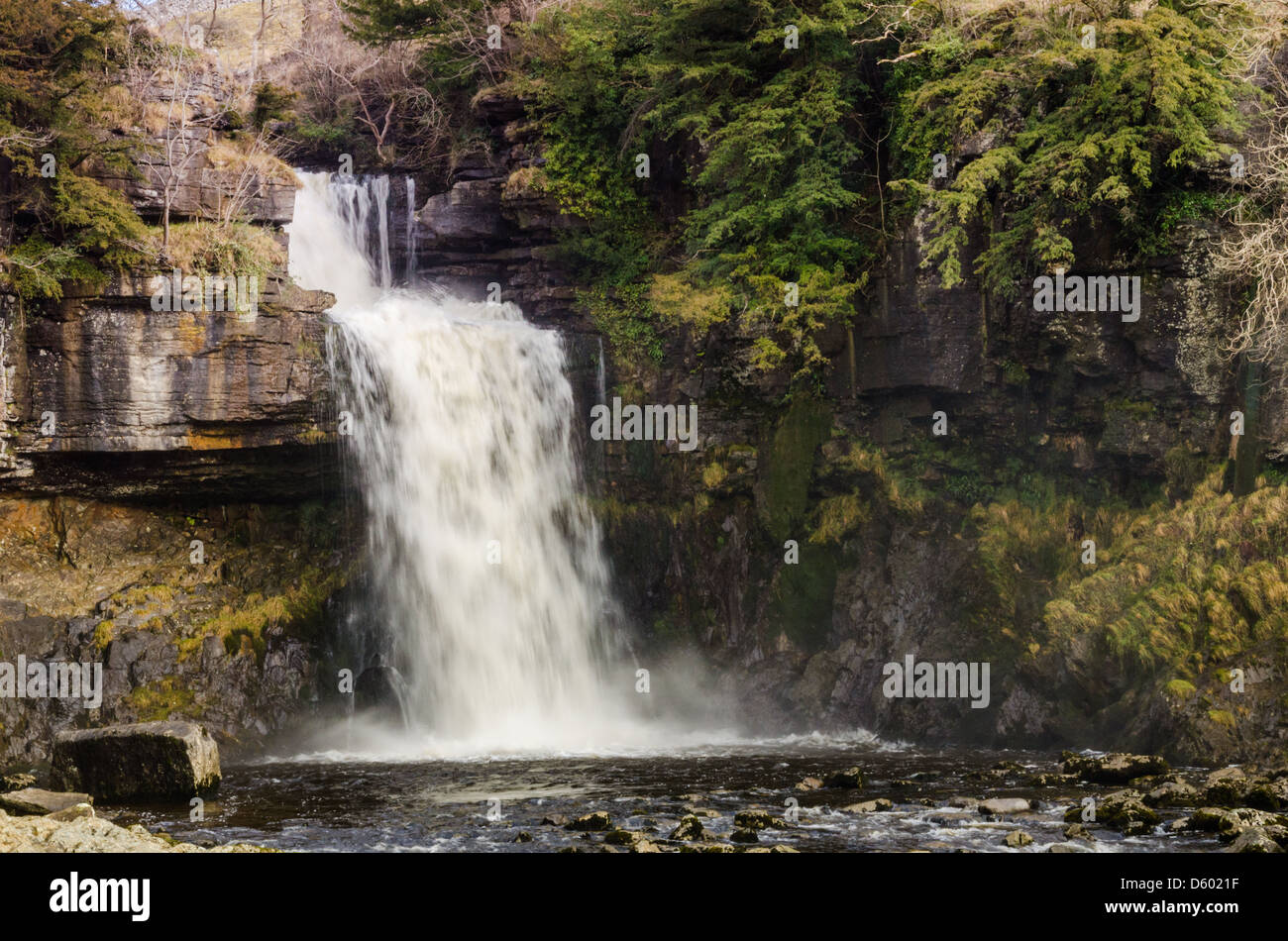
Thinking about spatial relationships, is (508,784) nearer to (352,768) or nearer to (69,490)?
(352,768)

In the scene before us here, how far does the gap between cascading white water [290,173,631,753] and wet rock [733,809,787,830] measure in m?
7.40

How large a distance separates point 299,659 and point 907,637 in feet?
33.4

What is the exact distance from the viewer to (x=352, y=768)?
1756 cm

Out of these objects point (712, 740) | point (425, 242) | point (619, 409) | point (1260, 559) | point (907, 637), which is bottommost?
point (712, 740)

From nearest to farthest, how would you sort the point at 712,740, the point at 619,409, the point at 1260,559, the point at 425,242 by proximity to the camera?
the point at 1260,559 < the point at 712,740 < the point at 619,409 < the point at 425,242

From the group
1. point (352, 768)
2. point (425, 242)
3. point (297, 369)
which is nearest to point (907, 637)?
point (352, 768)

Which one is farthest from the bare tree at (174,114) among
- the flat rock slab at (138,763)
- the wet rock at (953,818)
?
the wet rock at (953,818)

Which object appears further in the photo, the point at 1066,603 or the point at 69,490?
the point at 69,490

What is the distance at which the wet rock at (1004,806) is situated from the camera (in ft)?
43.7

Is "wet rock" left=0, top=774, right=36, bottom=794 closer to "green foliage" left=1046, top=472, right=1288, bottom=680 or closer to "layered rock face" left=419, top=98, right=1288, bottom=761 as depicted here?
"layered rock face" left=419, top=98, right=1288, bottom=761

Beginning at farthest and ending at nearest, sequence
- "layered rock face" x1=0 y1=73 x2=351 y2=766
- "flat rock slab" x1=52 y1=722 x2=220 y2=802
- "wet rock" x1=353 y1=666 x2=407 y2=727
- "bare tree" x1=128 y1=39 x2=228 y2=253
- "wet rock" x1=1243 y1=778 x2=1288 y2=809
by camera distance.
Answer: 1. "wet rock" x1=353 y1=666 x2=407 y2=727
2. "bare tree" x1=128 y1=39 x2=228 y2=253
3. "layered rock face" x1=0 y1=73 x2=351 y2=766
4. "flat rock slab" x1=52 y1=722 x2=220 y2=802
5. "wet rock" x1=1243 y1=778 x2=1288 y2=809

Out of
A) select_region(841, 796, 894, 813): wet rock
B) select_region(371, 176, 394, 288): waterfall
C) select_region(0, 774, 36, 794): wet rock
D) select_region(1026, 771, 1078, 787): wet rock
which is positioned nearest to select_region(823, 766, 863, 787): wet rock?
select_region(841, 796, 894, 813): wet rock

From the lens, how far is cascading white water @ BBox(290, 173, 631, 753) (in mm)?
21203

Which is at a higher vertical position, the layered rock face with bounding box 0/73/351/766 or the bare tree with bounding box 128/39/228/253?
the bare tree with bounding box 128/39/228/253
